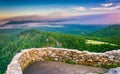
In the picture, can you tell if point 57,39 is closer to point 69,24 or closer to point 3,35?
point 69,24

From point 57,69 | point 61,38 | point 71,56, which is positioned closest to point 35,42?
point 61,38

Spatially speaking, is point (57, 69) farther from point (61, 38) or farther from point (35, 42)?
point (35, 42)

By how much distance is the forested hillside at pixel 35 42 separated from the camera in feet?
62.4

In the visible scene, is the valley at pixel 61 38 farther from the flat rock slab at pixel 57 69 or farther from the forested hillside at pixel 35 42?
the flat rock slab at pixel 57 69

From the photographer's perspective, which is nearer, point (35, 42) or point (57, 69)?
point (57, 69)

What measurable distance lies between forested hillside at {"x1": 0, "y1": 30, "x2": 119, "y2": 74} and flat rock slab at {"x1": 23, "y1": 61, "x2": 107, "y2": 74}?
25.9 feet

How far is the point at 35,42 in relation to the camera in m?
22.2

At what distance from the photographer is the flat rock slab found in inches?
325

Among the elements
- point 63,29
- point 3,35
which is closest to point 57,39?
point 63,29

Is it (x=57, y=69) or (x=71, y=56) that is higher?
(x=71, y=56)

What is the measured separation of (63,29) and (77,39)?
1.57m

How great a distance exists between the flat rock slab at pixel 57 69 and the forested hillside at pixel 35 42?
788 cm

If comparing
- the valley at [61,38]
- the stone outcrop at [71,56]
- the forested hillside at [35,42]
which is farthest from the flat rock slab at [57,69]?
the forested hillside at [35,42]

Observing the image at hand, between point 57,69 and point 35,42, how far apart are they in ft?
45.6
